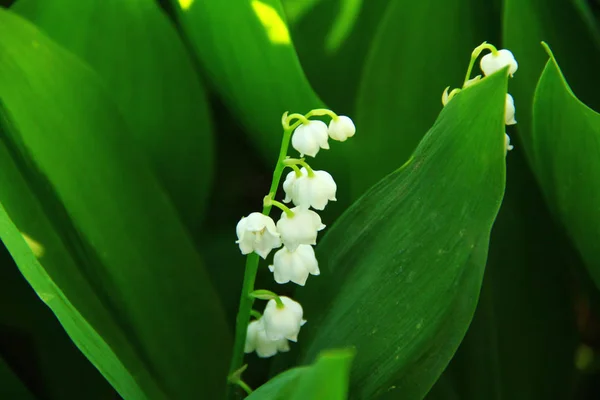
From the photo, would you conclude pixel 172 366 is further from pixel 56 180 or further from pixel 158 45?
pixel 158 45

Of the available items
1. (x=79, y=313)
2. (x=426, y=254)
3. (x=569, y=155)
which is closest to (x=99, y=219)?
(x=79, y=313)

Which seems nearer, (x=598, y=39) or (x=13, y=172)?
(x=13, y=172)

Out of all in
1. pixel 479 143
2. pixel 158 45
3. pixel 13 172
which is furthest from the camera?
pixel 158 45

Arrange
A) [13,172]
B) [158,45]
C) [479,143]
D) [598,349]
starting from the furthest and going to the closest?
[598,349], [158,45], [13,172], [479,143]

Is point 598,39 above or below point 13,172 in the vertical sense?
below

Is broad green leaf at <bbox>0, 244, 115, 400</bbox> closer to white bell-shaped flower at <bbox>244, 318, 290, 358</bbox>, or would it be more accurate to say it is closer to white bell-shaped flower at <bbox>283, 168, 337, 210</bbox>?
white bell-shaped flower at <bbox>244, 318, 290, 358</bbox>

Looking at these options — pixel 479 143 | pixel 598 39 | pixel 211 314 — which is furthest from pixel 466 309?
pixel 598 39

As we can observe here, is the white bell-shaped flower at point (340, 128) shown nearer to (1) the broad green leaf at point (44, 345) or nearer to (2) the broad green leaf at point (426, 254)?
(2) the broad green leaf at point (426, 254)
